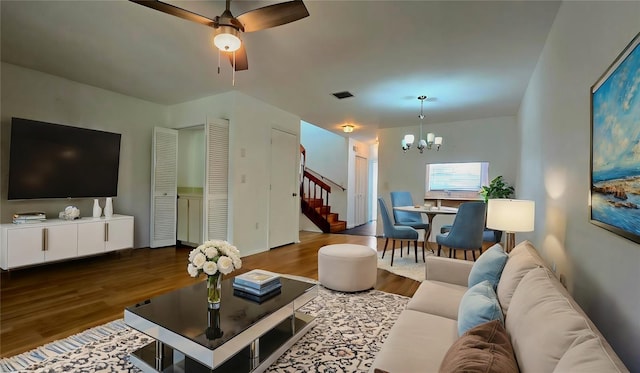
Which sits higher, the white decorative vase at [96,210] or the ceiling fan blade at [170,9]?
the ceiling fan blade at [170,9]

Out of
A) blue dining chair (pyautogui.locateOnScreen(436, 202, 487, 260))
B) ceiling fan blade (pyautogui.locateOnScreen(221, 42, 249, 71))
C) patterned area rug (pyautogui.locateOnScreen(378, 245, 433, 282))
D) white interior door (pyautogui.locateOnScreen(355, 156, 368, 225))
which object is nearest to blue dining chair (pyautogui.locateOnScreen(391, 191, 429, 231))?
patterned area rug (pyautogui.locateOnScreen(378, 245, 433, 282))

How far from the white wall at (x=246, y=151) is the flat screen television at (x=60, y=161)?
132 cm

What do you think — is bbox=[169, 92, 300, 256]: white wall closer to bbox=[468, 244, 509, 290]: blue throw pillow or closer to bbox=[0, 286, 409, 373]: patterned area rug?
bbox=[0, 286, 409, 373]: patterned area rug

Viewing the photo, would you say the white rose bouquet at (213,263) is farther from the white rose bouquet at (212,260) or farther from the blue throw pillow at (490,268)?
the blue throw pillow at (490,268)

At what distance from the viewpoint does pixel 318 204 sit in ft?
25.7

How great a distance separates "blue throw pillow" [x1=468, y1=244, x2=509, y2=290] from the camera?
1757 mm

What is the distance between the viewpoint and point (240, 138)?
4660 millimetres

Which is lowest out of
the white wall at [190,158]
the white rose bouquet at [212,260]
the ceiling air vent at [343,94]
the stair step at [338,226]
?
the stair step at [338,226]

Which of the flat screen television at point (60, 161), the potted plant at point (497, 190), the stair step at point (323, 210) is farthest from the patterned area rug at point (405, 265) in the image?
the flat screen television at point (60, 161)

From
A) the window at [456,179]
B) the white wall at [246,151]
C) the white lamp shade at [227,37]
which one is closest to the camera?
the white lamp shade at [227,37]

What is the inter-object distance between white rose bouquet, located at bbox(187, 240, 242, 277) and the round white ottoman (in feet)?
4.84

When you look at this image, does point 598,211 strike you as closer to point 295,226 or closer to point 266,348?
point 266,348

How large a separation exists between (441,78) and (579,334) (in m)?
3.59

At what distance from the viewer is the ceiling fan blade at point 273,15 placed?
1979 mm
